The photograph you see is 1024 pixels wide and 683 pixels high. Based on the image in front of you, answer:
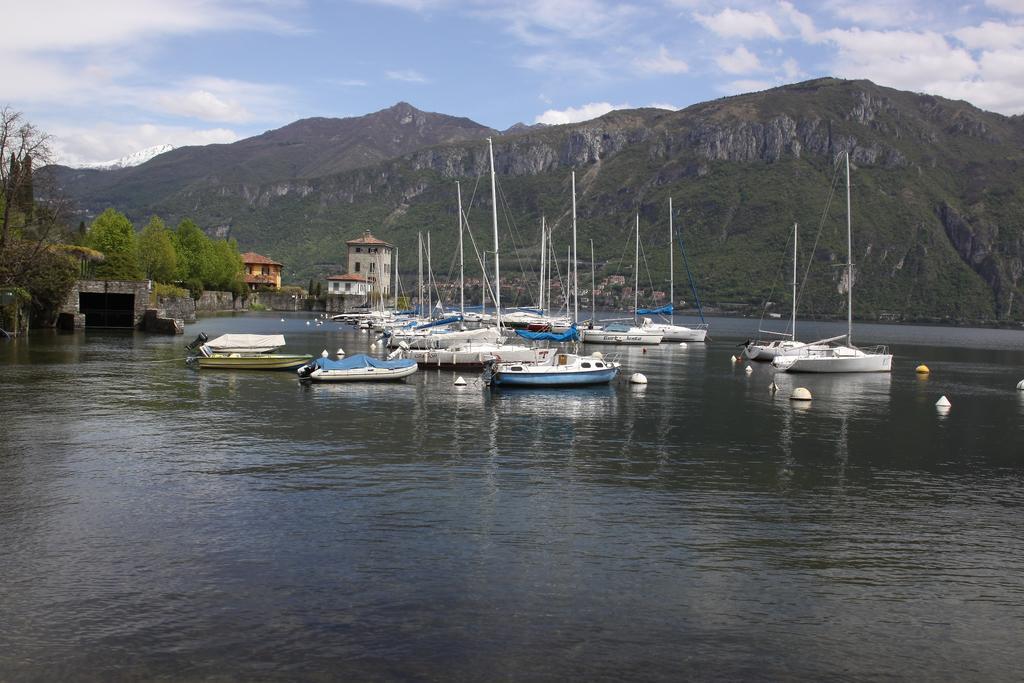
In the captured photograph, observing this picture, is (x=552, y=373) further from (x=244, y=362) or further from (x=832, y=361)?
(x=832, y=361)

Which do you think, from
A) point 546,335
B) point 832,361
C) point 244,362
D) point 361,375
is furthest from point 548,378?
point 832,361

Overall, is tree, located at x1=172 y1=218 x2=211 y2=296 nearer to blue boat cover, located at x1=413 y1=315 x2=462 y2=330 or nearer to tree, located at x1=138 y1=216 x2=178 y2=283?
tree, located at x1=138 y1=216 x2=178 y2=283

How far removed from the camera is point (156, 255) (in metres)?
131

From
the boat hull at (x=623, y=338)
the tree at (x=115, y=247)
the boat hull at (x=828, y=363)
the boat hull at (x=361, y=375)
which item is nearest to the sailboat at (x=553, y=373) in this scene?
the boat hull at (x=361, y=375)

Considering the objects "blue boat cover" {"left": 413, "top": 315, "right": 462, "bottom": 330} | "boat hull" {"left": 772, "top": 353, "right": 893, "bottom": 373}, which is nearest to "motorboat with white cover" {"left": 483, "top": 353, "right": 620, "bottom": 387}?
"boat hull" {"left": 772, "top": 353, "right": 893, "bottom": 373}

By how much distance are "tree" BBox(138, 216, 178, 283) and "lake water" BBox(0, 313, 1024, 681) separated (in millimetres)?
96327

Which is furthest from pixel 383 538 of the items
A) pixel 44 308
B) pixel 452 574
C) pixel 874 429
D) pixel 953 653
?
pixel 44 308

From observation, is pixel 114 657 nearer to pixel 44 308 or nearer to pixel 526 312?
pixel 44 308

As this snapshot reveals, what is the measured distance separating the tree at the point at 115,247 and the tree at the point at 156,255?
6.40ft

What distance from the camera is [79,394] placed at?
133ft

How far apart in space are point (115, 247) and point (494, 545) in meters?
113

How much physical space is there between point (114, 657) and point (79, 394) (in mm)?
31717

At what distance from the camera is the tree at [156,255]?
426 ft

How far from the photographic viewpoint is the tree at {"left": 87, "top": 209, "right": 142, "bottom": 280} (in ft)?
361
